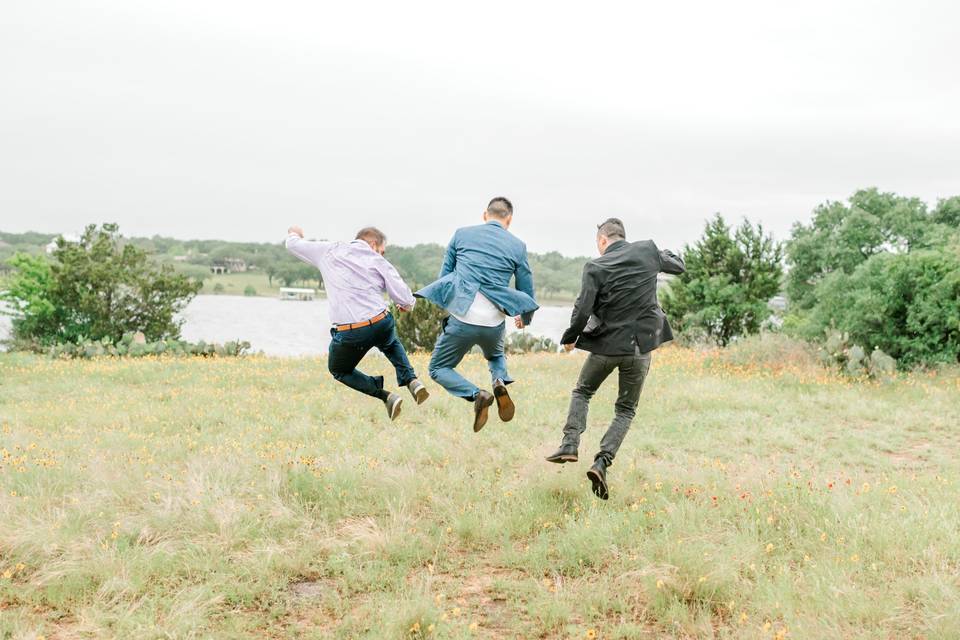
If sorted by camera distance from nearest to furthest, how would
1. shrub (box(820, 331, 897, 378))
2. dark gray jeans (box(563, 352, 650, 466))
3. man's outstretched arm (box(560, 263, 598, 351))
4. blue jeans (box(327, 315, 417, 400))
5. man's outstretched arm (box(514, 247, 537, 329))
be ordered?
man's outstretched arm (box(560, 263, 598, 351)) < dark gray jeans (box(563, 352, 650, 466)) < man's outstretched arm (box(514, 247, 537, 329)) < blue jeans (box(327, 315, 417, 400)) < shrub (box(820, 331, 897, 378))

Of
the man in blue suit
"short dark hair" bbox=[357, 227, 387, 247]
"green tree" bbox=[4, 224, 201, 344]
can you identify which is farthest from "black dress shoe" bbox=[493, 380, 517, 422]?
"green tree" bbox=[4, 224, 201, 344]

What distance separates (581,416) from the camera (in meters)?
7.06

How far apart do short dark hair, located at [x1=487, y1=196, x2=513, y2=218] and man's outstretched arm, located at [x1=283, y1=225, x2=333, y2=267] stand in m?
1.73

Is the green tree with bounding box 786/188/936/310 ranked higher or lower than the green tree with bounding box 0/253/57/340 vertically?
higher

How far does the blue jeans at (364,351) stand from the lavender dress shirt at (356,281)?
0.16 meters

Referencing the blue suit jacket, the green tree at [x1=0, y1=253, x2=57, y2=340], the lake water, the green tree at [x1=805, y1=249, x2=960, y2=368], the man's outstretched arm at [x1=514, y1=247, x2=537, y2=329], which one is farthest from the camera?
the green tree at [x1=0, y1=253, x2=57, y2=340]

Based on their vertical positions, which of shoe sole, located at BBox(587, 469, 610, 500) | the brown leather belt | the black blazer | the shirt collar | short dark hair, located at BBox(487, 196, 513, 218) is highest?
short dark hair, located at BBox(487, 196, 513, 218)

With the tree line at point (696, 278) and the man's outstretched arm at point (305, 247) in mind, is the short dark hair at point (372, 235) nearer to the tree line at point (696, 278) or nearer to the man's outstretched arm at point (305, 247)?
the man's outstretched arm at point (305, 247)

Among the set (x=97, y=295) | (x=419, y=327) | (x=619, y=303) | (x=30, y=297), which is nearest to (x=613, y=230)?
(x=619, y=303)

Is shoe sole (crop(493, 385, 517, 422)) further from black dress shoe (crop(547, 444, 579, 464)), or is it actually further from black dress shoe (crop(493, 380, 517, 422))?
black dress shoe (crop(547, 444, 579, 464))

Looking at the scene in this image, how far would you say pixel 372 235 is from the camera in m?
7.60

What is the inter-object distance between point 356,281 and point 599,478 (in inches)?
121

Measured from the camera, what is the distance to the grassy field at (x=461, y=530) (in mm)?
5059

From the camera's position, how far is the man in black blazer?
21.7 feet
